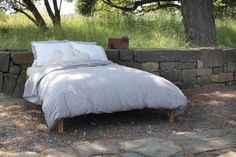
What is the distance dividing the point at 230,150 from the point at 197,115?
135 cm

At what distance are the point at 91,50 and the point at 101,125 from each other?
1517mm

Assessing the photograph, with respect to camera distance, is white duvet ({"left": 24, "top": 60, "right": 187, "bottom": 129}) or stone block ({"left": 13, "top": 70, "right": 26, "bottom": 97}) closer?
white duvet ({"left": 24, "top": 60, "right": 187, "bottom": 129})

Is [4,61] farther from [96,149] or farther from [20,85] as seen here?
[96,149]

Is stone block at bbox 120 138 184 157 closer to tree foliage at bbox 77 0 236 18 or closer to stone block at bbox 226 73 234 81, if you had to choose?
stone block at bbox 226 73 234 81

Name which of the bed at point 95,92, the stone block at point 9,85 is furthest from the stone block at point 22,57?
the bed at point 95,92

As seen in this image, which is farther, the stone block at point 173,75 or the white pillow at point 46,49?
the stone block at point 173,75

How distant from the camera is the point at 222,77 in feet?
22.8

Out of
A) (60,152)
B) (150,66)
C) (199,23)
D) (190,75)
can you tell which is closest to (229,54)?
(190,75)

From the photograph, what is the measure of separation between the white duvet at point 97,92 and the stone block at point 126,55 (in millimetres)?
1456

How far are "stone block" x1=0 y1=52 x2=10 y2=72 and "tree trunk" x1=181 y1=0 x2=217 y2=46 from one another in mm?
3391

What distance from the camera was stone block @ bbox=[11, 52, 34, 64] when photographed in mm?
5719

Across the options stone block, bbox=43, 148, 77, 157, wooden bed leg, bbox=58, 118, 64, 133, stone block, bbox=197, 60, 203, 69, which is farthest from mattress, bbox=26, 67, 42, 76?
stone block, bbox=197, 60, 203, 69

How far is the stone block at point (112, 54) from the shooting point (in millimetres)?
6145

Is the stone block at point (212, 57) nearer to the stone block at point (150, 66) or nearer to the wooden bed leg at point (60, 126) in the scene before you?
the stone block at point (150, 66)
